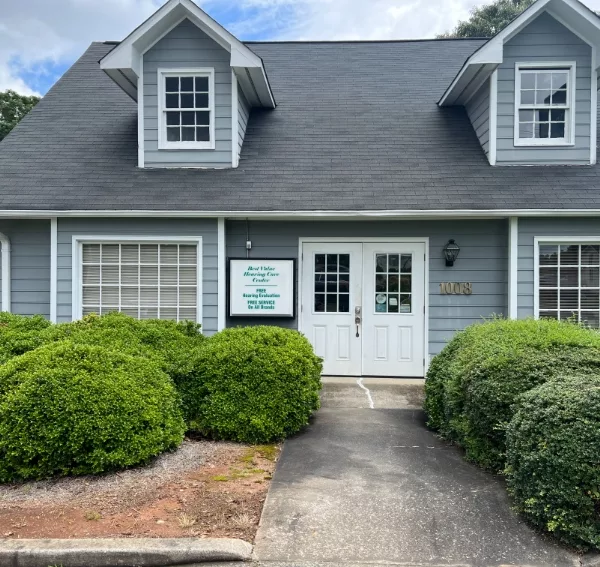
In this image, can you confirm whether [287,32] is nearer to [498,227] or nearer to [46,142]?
[46,142]

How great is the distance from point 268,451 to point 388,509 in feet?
5.37

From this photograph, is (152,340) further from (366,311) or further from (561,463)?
(561,463)

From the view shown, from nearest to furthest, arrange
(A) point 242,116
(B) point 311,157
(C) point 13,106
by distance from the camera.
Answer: (B) point 311,157
(A) point 242,116
(C) point 13,106

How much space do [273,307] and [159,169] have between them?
3.16 meters

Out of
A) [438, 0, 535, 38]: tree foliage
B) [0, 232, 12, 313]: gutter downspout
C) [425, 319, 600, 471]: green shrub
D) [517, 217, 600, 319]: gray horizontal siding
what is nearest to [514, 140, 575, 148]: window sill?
[517, 217, 600, 319]: gray horizontal siding

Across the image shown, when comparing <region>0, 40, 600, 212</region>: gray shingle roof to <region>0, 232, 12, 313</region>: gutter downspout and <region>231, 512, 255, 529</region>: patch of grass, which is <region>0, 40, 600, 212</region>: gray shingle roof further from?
<region>231, 512, 255, 529</region>: patch of grass

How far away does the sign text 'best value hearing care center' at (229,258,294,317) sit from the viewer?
8.21 m

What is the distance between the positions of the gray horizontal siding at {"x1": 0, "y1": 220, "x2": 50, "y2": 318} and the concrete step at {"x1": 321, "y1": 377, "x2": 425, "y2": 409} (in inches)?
190

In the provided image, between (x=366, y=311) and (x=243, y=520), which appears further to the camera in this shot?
(x=366, y=311)

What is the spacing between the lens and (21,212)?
7.87 meters

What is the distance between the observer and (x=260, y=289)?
8242 millimetres

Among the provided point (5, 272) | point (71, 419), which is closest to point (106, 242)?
point (5, 272)

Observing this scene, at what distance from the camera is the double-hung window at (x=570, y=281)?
8.06 metres

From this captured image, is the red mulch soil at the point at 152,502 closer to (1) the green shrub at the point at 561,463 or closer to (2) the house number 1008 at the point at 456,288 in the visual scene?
(1) the green shrub at the point at 561,463
